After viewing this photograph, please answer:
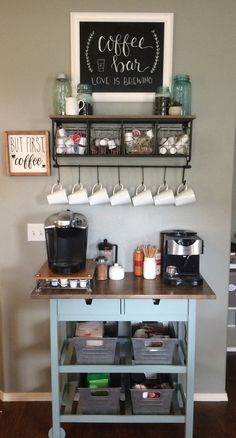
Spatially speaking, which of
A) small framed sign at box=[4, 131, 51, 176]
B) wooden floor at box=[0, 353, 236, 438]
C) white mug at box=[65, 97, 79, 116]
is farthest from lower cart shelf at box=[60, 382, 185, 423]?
white mug at box=[65, 97, 79, 116]

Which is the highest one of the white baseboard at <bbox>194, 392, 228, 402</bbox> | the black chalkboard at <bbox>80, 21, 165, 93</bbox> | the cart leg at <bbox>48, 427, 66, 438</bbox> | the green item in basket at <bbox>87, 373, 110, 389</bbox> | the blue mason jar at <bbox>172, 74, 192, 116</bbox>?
the black chalkboard at <bbox>80, 21, 165, 93</bbox>

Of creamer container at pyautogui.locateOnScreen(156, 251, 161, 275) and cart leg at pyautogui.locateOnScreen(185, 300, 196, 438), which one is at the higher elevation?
creamer container at pyautogui.locateOnScreen(156, 251, 161, 275)

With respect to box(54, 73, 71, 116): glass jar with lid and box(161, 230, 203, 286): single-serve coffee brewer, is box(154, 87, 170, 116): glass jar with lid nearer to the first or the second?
box(54, 73, 71, 116): glass jar with lid

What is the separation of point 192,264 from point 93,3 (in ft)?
5.14

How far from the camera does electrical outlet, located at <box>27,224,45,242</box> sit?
6.77ft

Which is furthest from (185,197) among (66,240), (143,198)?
(66,240)

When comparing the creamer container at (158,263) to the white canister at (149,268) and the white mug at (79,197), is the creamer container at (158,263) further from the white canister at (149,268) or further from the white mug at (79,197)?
the white mug at (79,197)

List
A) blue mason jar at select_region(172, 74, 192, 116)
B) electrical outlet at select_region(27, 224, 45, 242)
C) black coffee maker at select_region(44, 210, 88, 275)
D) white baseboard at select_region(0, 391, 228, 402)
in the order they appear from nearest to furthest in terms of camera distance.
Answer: black coffee maker at select_region(44, 210, 88, 275) < blue mason jar at select_region(172, 74, 192, 116) < electrical outlet at select_region(27, 224, 45, 242) < white baseboard at select_region(0, 391, 228, 402)

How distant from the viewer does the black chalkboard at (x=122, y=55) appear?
1911 millimetres

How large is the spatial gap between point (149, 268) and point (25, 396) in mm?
1202

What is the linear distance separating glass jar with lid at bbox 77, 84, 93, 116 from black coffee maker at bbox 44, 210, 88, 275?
576 millimetres

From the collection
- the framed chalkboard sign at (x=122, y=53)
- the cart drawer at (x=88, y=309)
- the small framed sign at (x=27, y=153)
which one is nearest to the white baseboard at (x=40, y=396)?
the cart drawer at (x=88, y=309)

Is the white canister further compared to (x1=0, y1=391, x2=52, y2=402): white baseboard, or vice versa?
(x1=0, y1=391, x2=52, y2=402): white baseboard

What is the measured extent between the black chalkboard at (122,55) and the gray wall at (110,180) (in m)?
0.10
